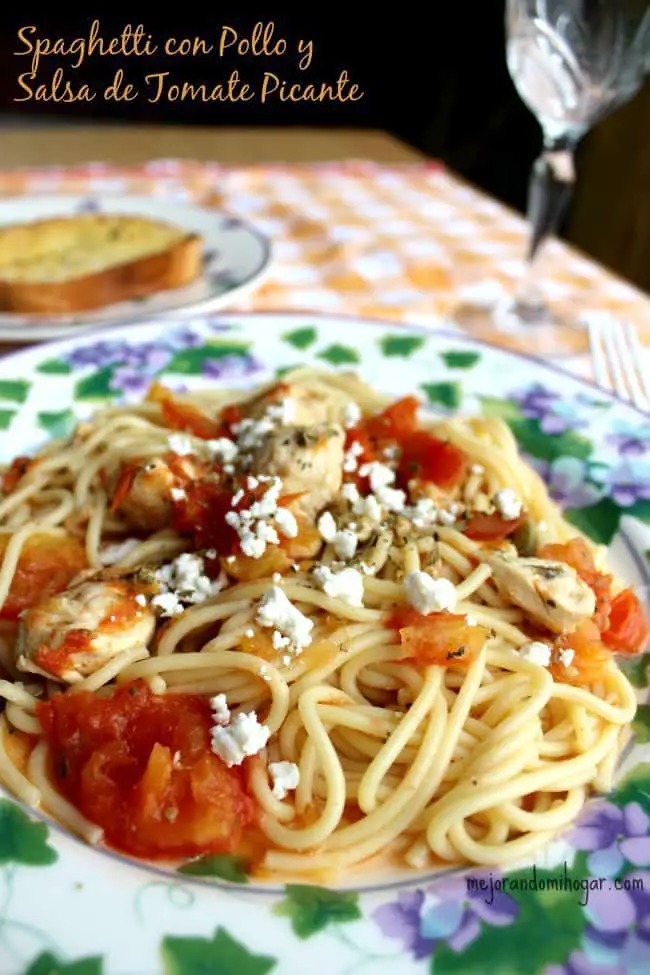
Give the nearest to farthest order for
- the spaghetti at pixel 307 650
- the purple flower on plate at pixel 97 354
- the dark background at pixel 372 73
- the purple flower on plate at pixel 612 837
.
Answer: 1. the purple flower on plate at pixel 612 837
2. the spaghetti at pixel 307 650
3. the purple flower on plate at pixel 97 354
4. the dark background at pixel 372 73

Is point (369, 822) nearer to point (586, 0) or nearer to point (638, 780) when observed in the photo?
point (638, 780)

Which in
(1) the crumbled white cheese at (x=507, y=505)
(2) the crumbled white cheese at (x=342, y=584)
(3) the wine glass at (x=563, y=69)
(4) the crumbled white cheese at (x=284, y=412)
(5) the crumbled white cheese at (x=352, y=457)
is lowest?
(2) the crumbled white cheese at (x=342, y=584)

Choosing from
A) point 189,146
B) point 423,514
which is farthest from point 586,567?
point 189,146

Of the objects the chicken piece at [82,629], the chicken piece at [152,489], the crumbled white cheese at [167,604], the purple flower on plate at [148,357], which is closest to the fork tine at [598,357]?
the purple flower on plate at [148,357]

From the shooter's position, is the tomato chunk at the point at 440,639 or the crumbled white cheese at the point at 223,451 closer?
the tomato chunk at the point at 440,639

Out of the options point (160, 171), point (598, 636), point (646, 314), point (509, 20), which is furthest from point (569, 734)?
point (160, 171)

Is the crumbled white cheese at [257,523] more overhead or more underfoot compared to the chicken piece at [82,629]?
more overhead

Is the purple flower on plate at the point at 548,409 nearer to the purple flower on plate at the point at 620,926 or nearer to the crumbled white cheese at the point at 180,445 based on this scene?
the crumbled white cheese at the point at 180,445
